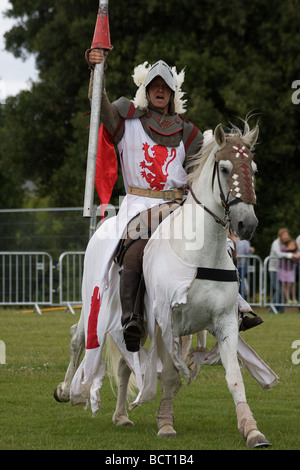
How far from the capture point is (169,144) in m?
7.45

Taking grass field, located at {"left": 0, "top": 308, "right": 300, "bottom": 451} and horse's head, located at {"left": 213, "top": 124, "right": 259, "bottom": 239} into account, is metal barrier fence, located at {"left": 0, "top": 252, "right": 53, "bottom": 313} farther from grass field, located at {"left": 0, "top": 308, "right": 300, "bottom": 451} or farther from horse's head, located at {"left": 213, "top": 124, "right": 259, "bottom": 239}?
horse's head, located at {"left": 213, "top": 124, "right": 259, "bottom": 239}

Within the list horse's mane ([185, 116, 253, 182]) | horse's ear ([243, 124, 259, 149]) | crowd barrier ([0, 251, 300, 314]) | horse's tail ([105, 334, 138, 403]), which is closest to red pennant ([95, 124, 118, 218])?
horse's mane ([185, 116, 253, 182])

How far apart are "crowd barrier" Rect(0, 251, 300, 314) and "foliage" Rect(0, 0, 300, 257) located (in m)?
3.56

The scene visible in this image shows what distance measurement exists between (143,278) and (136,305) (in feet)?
0.75

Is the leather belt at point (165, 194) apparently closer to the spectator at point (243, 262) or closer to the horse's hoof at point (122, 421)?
the horse's hoof at point (122, 421)

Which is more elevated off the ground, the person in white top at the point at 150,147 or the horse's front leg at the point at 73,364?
the person in white top at the point at 150,147

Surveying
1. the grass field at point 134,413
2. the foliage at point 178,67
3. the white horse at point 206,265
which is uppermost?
the foliage at point 178,67

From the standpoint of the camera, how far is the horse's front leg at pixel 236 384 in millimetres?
6312

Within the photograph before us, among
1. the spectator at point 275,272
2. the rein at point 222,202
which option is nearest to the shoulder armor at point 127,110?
the rein at point 222,202

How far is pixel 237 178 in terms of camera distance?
6340 mm

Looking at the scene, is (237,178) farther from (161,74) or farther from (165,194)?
(161,74)

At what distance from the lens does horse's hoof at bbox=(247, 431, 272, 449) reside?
6.28 m
